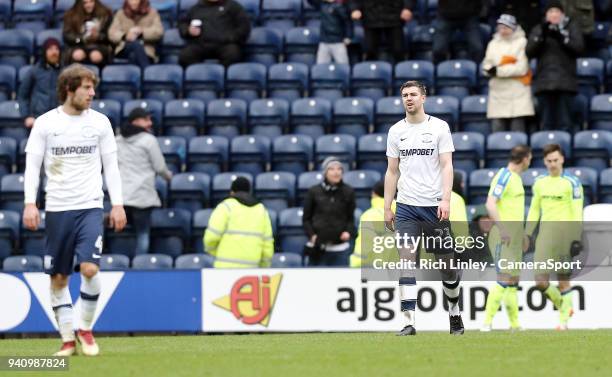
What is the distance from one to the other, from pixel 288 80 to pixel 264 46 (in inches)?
47.5

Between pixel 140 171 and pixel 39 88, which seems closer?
pixel 140 171

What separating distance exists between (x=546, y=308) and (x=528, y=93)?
429cm

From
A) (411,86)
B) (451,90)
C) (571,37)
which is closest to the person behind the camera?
(411,86)

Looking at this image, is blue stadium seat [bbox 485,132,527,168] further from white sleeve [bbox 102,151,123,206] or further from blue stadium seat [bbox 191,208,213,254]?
white sleeve [bbox 102,151,123,206]

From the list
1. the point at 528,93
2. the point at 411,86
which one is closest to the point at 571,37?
the point at 528,93

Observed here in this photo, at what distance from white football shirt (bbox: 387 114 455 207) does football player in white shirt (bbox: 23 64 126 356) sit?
9.22 feet

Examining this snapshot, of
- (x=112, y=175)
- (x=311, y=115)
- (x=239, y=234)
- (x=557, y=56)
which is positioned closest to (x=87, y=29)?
(x=311, y=115)

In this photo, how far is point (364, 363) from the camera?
9.66 m

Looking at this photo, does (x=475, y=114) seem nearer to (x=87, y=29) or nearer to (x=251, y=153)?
(x=251, y=153)

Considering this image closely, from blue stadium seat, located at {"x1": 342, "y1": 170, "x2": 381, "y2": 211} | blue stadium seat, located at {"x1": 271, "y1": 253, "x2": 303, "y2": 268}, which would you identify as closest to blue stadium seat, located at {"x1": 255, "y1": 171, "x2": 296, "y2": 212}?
blue stadium seat, located at {"x1": 342, "y1": 170, "x2": 381, "y2": 211}

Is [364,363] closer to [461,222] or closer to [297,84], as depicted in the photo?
[461,222]

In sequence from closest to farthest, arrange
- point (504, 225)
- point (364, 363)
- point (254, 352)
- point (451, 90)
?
point (364, 363)
point (254, 352)
point (504, 225)
point (451, 90)

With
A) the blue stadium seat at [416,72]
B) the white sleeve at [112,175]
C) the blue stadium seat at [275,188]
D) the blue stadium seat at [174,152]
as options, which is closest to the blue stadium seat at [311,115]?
the blue stadium seat at [416,72]

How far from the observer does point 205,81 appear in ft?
70.6
